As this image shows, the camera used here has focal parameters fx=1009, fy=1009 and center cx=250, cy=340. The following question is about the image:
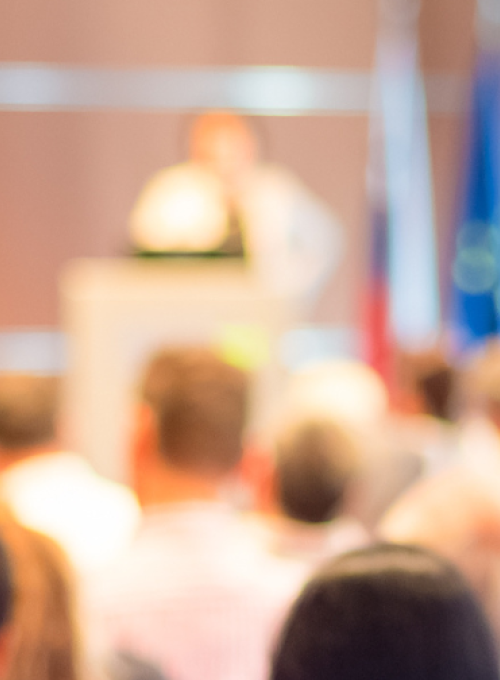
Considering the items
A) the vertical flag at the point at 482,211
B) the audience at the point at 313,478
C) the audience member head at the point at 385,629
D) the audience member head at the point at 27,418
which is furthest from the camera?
the vertical flag at the point at 482,211

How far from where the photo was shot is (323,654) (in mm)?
671

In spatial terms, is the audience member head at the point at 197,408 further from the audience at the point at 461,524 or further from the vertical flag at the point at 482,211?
the vertical flag at the point at 482,211

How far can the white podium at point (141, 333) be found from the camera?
226 cm

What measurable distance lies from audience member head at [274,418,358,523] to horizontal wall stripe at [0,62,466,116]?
400 cm

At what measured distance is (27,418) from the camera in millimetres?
2162

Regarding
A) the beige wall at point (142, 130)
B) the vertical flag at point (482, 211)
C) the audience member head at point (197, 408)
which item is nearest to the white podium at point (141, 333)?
the audience member head at point (197, 408)

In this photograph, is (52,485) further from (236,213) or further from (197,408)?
(236,213)

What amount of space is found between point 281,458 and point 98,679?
926 mm

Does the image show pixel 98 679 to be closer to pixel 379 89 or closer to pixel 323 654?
pixel 323 654

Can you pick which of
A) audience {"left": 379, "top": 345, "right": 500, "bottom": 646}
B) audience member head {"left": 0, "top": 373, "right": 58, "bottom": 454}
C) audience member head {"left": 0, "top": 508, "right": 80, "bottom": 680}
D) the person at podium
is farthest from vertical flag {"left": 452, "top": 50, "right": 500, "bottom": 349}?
Result: audience member head {"left": 0, "top": 508, "right": 80, "bottom": 680}

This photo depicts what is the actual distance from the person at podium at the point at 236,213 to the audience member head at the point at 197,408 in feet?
2.38

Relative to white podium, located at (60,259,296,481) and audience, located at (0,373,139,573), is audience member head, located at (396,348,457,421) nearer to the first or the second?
white podium, located at (60,259,296,481)

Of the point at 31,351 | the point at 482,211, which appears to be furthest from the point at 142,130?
the point at 482,211

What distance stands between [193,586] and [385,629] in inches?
29.4
